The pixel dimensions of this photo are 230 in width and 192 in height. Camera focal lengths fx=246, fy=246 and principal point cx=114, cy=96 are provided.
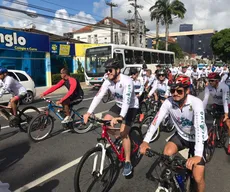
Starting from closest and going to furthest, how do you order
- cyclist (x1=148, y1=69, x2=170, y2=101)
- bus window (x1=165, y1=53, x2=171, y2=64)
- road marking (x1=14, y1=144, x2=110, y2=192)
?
road marking (x1=14, y1=144, x2=110, y2=192) < cyclist (x1=148, y1=69, x2=170, y2=101) < bus window (x1=165, y1=53, x2=171, y2=64)

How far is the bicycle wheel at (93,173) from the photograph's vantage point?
127 inches

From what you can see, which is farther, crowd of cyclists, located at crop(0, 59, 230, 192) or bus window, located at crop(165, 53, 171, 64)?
bus window, located at crop(165, 53, 171, 64)

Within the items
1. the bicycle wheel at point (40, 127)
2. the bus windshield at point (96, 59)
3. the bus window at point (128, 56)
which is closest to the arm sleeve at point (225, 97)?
the bicycle wheel at point (40, 127)

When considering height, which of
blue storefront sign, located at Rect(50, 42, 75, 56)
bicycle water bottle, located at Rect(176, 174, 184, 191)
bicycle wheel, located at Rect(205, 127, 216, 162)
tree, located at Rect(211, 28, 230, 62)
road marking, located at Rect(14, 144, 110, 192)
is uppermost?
tree, located at Rect(211, 28, 230, 62)

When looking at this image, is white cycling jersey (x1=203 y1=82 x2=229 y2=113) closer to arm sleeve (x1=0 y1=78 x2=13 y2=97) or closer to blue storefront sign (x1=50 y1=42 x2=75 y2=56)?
arm sleeve (x1=0 y1=78 x2=13 y2=97)

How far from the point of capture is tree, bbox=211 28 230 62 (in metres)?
60.7

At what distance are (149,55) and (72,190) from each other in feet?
65.6

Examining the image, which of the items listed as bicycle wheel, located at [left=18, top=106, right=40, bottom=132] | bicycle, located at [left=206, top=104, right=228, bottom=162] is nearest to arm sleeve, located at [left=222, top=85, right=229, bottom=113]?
bicycle, located at [left=206, top=104, right=228, bottom=162]

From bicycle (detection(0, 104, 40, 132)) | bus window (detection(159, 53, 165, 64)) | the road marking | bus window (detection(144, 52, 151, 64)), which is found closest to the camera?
the road marking

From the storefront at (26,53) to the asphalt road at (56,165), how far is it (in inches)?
580

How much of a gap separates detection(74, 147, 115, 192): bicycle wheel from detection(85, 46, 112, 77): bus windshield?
14.2 m

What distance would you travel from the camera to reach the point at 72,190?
3643 millimetres

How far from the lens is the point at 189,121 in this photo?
→ 9.89 feet

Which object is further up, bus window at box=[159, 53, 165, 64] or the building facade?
the building facade
